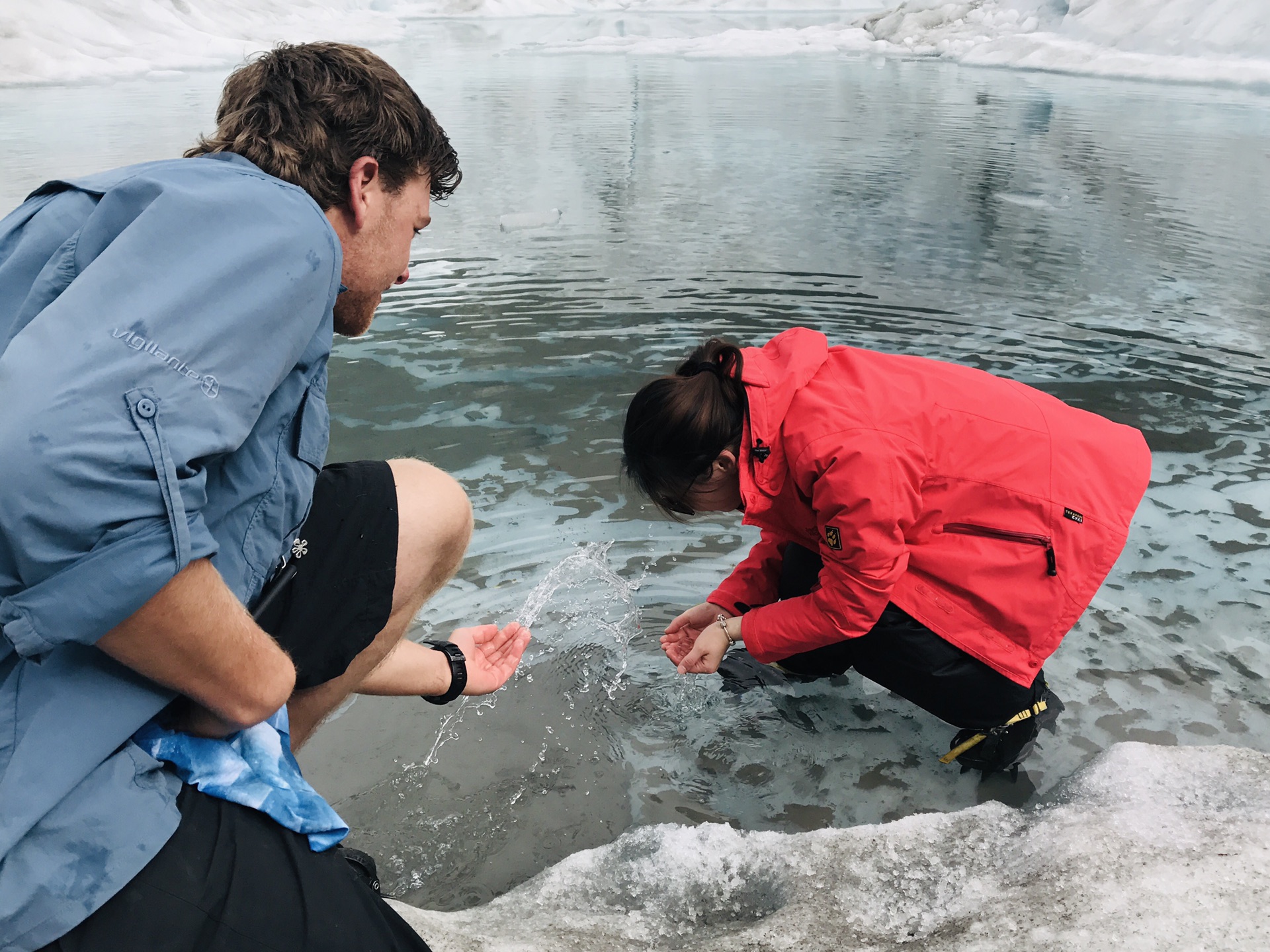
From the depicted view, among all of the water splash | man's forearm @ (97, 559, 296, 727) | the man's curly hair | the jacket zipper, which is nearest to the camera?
man's forearm @ (97, 559, 296, 727)

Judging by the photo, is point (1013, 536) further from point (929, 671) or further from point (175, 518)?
point (175, 518)

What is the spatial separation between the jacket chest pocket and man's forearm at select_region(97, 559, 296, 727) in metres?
0.12

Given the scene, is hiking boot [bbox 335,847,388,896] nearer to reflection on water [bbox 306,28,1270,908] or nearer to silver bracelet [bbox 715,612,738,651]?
reflection on water [bbox 306,28,1270,908]

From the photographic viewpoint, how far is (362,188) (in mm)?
1601

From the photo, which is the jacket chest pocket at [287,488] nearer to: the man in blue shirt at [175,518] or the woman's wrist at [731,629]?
the man in blue shirt at [175,518]

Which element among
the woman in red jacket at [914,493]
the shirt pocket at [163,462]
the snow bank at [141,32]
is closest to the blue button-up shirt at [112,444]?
the shirt pocket at [163,462]

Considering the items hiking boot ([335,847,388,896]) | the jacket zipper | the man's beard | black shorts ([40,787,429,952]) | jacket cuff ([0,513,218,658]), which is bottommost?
hiking boot ([335,847,388,896])

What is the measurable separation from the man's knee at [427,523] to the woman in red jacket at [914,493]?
402 millimetres

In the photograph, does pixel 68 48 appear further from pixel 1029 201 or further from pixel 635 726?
pixel 635 726

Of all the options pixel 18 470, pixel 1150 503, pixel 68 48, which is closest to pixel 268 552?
pixel 18 470

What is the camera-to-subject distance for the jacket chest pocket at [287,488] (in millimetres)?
1401

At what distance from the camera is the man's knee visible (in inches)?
75.5

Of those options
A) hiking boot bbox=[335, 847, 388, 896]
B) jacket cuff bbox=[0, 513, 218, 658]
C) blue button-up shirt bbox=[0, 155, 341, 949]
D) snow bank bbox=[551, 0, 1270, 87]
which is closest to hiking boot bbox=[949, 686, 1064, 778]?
hiking boot bbox=[335, 847, 388, 896]

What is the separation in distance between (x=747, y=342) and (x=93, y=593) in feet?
14.5
